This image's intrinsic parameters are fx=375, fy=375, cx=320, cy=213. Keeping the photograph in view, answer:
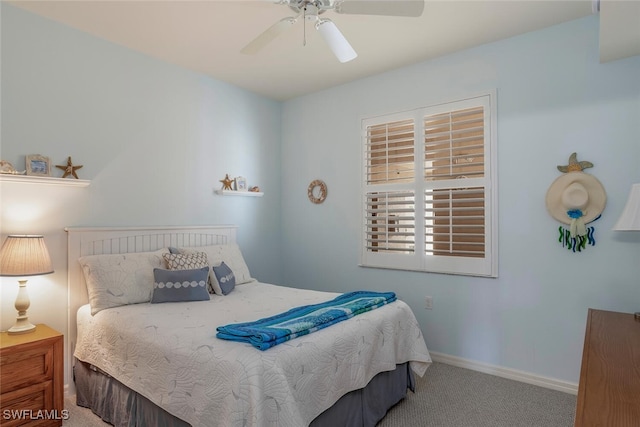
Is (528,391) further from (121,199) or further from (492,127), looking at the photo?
(121,199)

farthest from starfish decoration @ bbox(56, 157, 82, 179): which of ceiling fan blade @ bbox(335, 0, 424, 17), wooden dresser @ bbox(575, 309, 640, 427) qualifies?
wooden dresser @ bbox(575, 309, 640, 427)

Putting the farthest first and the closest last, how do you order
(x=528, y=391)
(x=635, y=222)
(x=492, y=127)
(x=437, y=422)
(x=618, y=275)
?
(x=492, y=127)
(x=528, y=391)
(x=618, y=275)
(x=437, y=422)
(x=635, y=222)

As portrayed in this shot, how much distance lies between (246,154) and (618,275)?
3512mm

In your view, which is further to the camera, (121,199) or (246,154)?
(246,154)

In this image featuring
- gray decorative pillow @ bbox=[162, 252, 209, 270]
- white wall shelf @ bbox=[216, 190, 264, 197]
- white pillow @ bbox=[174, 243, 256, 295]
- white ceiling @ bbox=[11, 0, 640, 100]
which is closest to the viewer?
white ceiling @ bbox=[11, 0, 640, 100]

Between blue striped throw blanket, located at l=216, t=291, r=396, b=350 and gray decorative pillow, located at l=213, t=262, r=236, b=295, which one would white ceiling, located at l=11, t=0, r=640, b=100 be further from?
blue striped throw blanket, located at l=216, t=291, r=396, b=350

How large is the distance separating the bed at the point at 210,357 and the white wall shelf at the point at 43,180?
0.34 m

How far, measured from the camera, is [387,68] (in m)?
3.66

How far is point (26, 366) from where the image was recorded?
225 cm

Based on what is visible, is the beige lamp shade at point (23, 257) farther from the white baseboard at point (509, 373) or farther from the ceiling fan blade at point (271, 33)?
the white baseboard at point (509, 373)

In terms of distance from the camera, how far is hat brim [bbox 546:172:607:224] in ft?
8.70

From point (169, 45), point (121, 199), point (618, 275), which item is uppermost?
point (169, 45)

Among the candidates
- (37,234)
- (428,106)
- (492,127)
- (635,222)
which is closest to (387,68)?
(428,106)

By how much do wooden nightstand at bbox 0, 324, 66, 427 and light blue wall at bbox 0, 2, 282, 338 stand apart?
449mm
